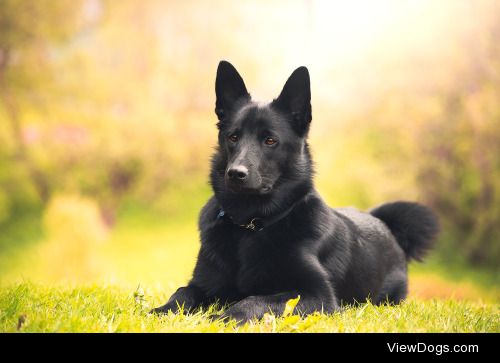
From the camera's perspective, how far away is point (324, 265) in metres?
3.85

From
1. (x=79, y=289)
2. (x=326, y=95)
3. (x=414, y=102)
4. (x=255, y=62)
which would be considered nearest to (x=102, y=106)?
(x=255, y=62)

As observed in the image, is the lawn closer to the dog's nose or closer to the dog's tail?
the dog's tail

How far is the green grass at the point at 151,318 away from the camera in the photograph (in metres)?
2.86

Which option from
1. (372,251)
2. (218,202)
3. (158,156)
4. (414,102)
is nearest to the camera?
(218,202)

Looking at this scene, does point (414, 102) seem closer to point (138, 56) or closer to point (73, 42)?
point (138, 56)

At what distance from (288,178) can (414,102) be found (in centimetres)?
1245

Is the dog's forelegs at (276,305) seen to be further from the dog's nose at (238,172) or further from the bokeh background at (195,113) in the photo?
the bokeh background at (195,113)

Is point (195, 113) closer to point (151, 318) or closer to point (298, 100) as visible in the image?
point (298, 100)

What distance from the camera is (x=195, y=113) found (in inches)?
730
